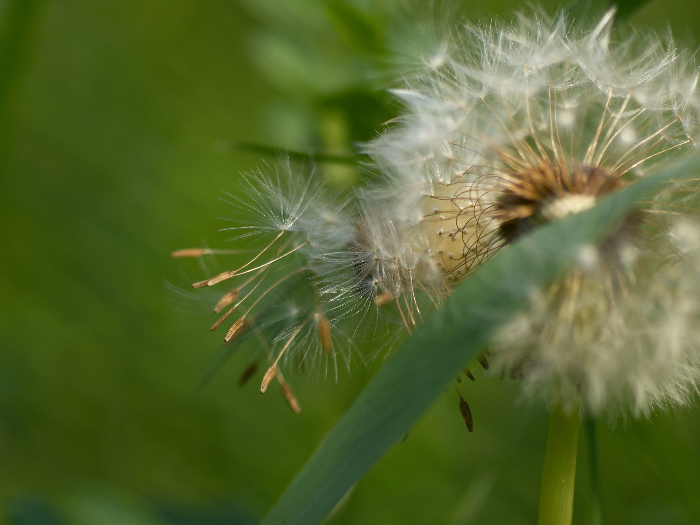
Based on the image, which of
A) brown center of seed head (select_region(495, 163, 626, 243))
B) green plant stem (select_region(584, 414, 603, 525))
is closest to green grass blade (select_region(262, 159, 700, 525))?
brown center of seed head (select_region(495, 163, 626, 243))

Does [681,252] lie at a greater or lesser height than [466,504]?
greater

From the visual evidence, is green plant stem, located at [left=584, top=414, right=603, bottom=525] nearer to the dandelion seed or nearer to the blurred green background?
the dandelion seed

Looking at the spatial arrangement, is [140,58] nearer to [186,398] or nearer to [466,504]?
[186,398]

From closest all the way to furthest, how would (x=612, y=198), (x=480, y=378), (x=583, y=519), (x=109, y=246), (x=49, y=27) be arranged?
(x=612, y=198) → (x=583, y=519) → (x=480, y=378) → (x=109, y=246) → (x=49, y=27)

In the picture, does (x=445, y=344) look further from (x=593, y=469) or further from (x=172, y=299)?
(x=172, y=299)

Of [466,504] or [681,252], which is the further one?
[466,504]

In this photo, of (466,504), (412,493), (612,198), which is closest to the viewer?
(612,198)

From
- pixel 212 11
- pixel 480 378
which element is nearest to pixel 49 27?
pixel 212 11
